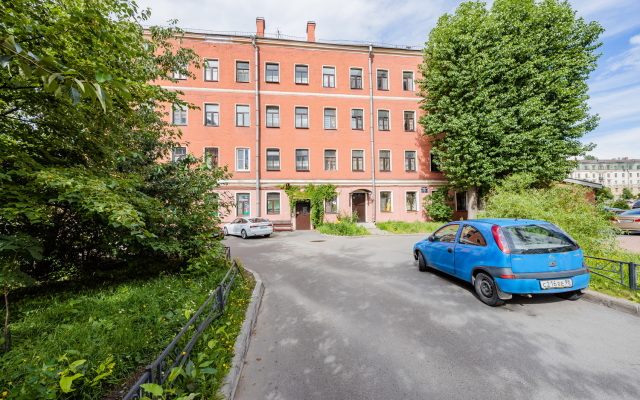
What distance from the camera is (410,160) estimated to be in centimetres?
2161

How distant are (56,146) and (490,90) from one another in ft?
65.7

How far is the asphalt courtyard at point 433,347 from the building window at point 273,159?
50.2ft

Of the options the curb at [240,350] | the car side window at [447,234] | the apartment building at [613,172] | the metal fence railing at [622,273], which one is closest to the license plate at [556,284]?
the metal fence railing at [622,273]

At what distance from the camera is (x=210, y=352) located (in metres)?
3.05

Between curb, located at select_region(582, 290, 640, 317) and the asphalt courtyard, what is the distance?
10.8 inches

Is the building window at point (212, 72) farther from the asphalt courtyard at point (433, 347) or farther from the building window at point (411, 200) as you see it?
the asphalt courtyard at point (433, 347)

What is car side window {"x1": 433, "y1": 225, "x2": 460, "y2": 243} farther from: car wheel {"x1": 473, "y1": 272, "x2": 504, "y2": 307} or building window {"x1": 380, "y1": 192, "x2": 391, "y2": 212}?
building window {"x1": 380, "y1": 192, "x2": 391, "y2": 212}

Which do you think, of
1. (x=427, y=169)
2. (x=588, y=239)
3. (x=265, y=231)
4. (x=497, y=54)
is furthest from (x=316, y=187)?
(x=588, y=239)

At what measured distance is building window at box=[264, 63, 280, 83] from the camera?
20234mm

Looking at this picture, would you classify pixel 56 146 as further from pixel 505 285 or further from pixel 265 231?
pixel 265 231

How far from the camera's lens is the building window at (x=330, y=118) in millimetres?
20812

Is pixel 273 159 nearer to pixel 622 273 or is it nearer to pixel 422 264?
pixel 422 264

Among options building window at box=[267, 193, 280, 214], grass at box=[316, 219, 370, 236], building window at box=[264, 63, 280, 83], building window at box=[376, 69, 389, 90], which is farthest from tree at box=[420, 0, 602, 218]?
building window at box=[267, 193, 280, 214]

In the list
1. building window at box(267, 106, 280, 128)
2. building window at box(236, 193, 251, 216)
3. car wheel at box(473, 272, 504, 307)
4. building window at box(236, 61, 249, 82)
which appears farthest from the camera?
building window at box(267, 106, 280, 128)
